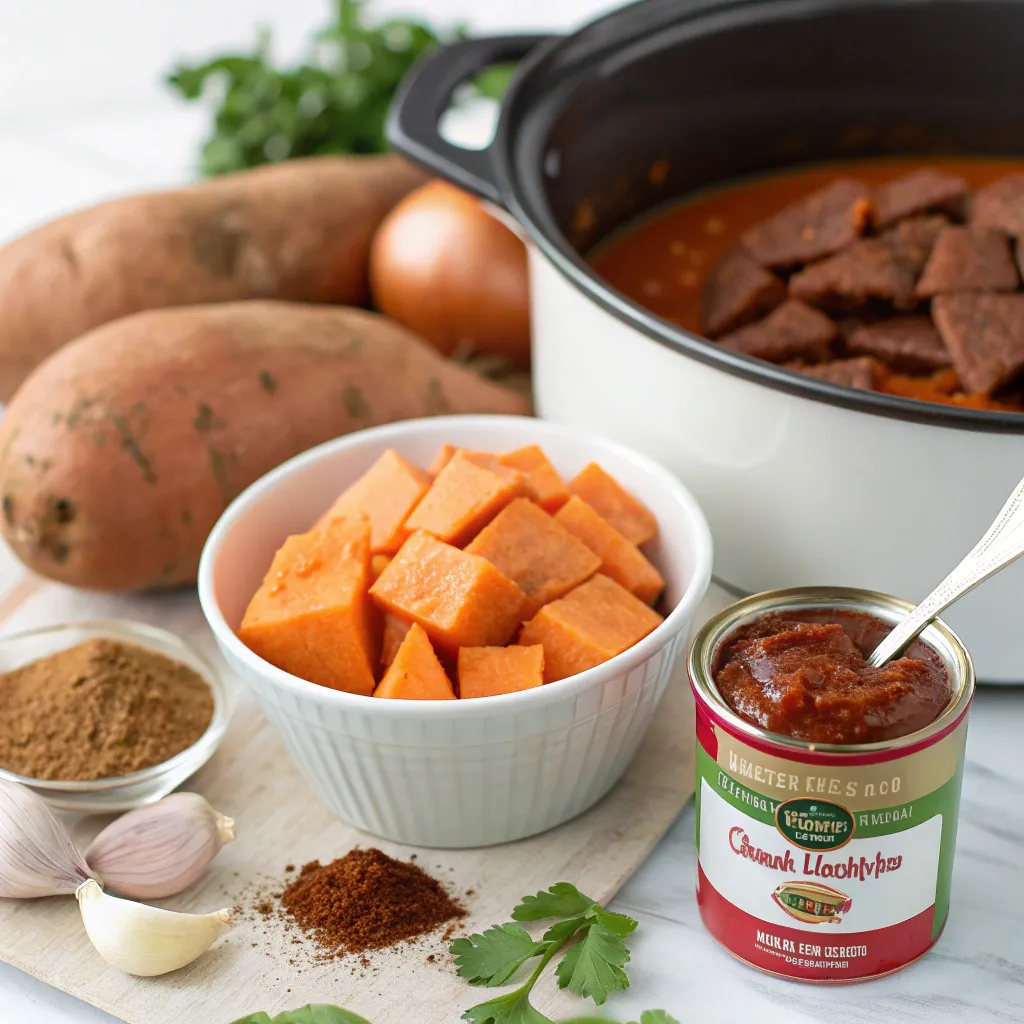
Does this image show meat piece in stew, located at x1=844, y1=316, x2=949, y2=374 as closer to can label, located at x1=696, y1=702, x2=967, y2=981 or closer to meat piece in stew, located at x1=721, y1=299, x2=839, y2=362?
meat piece in stew, located at x1=721, y1=299, x2=839, y2=362

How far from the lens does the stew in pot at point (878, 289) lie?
5.06 feet

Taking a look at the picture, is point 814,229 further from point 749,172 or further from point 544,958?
point 544,958

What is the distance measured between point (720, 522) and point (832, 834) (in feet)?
1.80

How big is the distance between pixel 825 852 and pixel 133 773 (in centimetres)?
69

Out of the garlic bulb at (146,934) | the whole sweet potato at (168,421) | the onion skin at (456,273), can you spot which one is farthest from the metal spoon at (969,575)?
the onion skin at (456,273)

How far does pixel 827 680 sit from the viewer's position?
1071mm

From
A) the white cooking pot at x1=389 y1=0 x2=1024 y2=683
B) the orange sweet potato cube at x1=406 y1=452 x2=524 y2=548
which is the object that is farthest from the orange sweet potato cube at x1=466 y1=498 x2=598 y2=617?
the white cooking pot at x1=389 y1=0 x2=1024 y2=683

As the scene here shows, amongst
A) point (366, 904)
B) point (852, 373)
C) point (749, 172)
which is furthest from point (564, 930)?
point (749, 172)

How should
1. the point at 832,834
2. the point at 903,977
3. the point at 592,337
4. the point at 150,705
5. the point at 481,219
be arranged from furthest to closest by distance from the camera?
the point at 481,219 → the point at 592,337 → the point at 150,705 → the point at 903,977 → the point at 832,834

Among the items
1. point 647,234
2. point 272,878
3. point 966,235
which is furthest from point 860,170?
point 272,878

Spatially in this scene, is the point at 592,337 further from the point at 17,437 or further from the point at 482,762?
the point at 17,437

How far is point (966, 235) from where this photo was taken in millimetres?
1673

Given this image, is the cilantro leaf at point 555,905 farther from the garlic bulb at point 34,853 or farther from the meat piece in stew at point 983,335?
the meat piece in stew at point 983,335

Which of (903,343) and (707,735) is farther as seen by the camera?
(903,343)
